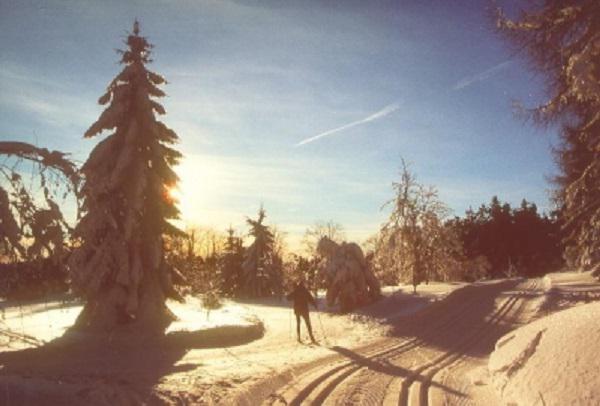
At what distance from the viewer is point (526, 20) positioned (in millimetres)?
10391

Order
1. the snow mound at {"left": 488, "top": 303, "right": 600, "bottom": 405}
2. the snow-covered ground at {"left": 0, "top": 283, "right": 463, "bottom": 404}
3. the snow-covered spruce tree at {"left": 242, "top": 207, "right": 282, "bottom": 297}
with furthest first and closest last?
the snow-covered spruce tree at {"left": 242, "top": 207, "right": 282, "bottom": 297} → the snow-covered ground at {"left": 0, "top": 283, "right": 463, "bottom": 404} → the snow mound at {"left": 488, "top": 303, "right": 600, "bottom": 405}

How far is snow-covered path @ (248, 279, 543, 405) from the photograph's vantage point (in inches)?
328

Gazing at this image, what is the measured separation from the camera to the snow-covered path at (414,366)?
8.33m

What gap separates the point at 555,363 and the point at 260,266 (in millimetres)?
35459

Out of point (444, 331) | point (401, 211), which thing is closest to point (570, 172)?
point (401, 211)

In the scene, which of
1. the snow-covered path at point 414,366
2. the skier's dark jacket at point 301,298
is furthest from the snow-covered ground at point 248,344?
the skier's dark jacket at point 301,298

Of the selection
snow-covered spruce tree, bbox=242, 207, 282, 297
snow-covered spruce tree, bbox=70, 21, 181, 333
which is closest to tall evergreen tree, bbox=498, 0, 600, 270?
snow-covered spruce tree, bbox=70, 21, 181, 333

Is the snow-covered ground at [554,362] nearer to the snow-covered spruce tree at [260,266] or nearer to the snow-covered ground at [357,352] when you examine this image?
the snow-covered ground at [357,352]

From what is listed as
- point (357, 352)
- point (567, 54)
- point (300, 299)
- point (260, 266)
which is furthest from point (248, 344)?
point (260, 266)

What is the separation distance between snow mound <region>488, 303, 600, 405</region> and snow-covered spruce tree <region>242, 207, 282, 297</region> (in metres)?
33.0

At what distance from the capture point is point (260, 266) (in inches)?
1641

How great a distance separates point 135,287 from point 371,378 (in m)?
12.4

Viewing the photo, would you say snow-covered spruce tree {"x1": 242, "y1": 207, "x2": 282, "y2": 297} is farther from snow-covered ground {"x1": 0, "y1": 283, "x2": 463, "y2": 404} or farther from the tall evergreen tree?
the tall evergreen tree

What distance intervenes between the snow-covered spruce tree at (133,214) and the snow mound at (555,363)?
13667 mm
